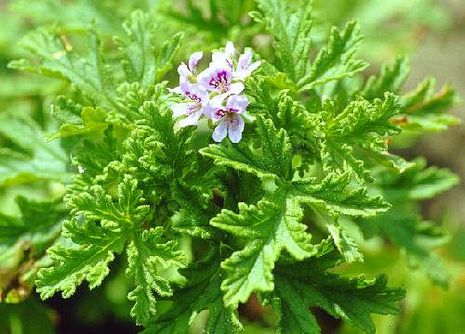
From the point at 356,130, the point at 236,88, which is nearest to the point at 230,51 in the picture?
the point at 236,88

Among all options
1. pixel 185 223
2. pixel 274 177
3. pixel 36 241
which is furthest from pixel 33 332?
pixel 274 177

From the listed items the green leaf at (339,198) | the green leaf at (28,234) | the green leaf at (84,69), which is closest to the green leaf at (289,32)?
the green leaf at (339,198)

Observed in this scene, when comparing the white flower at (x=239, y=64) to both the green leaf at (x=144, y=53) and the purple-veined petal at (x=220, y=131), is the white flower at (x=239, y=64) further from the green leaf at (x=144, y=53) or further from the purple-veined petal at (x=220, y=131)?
the green leaf at (x=144, y=53)

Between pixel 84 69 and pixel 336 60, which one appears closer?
pixel 336 60

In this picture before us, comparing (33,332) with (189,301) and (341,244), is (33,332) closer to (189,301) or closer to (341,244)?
(189,301)

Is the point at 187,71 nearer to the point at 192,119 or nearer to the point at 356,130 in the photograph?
the point at 192,119

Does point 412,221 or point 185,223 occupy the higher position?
point 185,223
